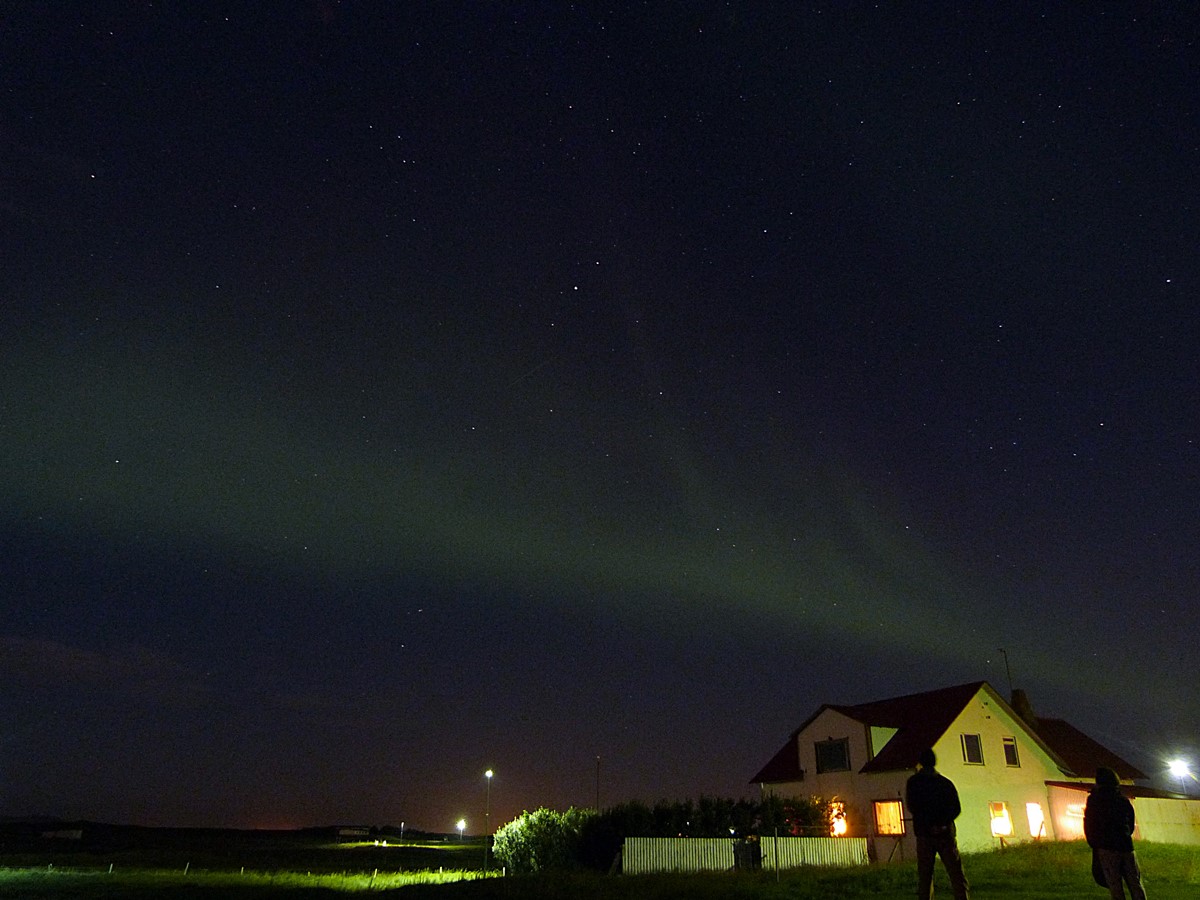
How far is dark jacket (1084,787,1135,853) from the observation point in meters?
9.59

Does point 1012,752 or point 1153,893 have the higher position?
point 1012,752

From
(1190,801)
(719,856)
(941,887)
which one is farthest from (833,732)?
(941,887)

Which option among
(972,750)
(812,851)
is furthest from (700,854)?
(972,750)

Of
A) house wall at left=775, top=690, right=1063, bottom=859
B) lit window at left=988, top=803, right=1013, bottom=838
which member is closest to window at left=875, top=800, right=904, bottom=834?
house wall at left=775, top=690, right=1063, bottom=859

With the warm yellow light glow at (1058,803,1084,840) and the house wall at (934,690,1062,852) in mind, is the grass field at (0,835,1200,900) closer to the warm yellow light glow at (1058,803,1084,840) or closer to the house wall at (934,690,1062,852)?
the house wall at (934,690,1062,852)

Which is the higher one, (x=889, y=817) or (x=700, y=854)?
(x=889, y=817)

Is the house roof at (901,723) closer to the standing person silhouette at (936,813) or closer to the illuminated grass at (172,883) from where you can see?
the illuminated grass at (172,883)

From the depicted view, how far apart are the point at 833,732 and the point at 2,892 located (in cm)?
3326

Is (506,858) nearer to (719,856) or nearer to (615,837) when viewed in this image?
(615,837)

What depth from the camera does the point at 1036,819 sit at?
118ft

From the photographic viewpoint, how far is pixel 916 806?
9328 mm

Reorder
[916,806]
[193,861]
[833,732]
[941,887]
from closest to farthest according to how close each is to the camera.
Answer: [916,806] < [941,887] < [833,732] < [193,861]

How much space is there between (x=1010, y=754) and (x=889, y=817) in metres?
6.33

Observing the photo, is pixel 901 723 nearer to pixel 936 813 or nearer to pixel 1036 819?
pixel 1036 819
